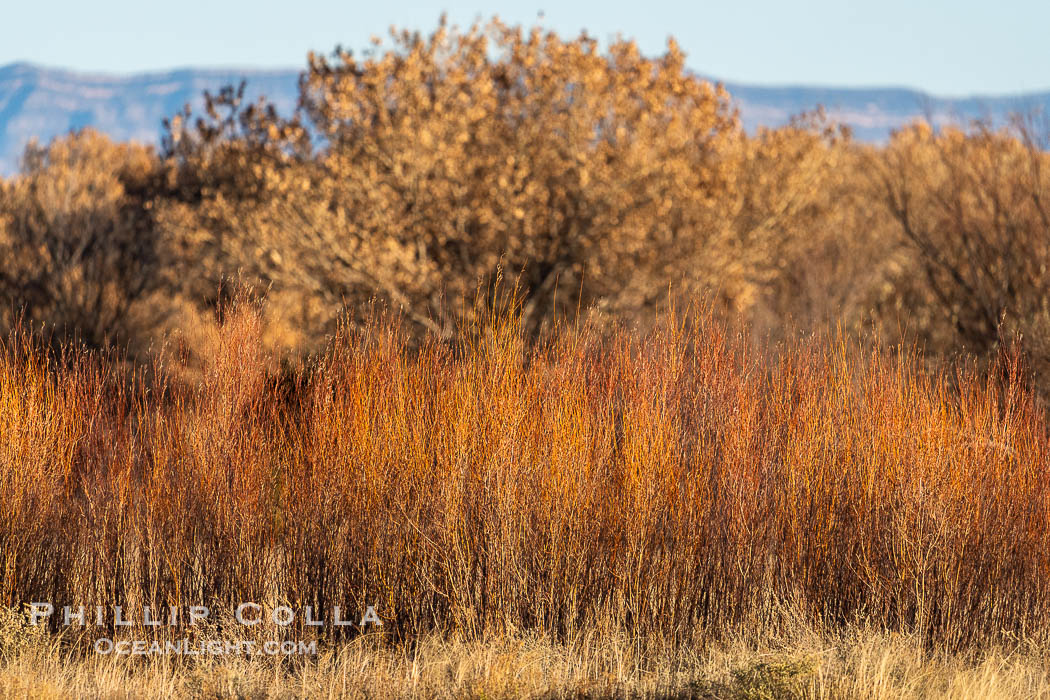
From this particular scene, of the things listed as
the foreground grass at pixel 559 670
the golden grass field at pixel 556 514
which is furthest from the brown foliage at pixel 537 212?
the foreground grass at pixel 559 670

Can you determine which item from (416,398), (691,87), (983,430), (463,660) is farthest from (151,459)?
(691,87)

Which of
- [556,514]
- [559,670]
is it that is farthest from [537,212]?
[559,670]

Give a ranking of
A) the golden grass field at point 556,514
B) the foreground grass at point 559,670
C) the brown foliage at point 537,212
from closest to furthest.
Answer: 1. the foreground grass at point 559,670
2. the golden grass field at point 556,514
3. the brown foliage at point 537,212

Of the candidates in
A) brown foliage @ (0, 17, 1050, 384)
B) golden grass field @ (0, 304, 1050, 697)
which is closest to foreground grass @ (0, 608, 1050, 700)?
golden grass field @ (0, 304, 1050, 697)

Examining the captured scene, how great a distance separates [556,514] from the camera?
21.1 ft

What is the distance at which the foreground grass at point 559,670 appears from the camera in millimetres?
5453

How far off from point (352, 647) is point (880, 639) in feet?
9.76

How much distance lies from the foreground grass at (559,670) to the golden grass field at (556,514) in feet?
0.20

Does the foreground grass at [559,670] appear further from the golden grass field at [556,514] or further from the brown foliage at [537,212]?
the brown foliage at [537,212]

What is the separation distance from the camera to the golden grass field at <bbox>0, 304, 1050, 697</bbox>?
6.39 meters

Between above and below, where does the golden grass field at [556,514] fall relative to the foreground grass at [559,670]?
above

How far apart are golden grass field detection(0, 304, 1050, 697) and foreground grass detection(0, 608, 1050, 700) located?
6cm

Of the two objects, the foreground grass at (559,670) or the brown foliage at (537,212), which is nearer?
the foreground grass at (559,670)

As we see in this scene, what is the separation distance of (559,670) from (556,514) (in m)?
0.98
